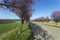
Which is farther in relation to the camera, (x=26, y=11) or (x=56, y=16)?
(x=56, y=16)

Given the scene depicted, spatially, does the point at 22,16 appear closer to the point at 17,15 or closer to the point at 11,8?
the point at 17,15

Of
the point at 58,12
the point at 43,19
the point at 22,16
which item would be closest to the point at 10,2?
the point at 22,16

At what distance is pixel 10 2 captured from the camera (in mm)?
7441

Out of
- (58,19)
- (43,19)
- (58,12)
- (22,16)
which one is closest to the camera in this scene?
(22,16)

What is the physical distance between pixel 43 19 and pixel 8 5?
122m

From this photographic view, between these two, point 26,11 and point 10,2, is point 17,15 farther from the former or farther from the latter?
point 10,2

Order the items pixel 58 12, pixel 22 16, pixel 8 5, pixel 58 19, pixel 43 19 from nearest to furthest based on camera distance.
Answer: pixel 8 5
pixel 22 16
pixel 58 19
pixel 58 12
pixel 43 19

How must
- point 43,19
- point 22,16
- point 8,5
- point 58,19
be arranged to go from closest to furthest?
point 8,5 < point 22,16 < point 58,19 < point 43,19

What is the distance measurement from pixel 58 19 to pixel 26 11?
46591 mm

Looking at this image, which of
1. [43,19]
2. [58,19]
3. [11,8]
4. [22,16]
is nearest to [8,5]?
[11,8]

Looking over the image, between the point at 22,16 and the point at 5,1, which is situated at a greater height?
the point at 5,1

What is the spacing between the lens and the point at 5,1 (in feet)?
24.2

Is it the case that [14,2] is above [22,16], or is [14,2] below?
above

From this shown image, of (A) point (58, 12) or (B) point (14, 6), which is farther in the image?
(A) point (58, 12)
